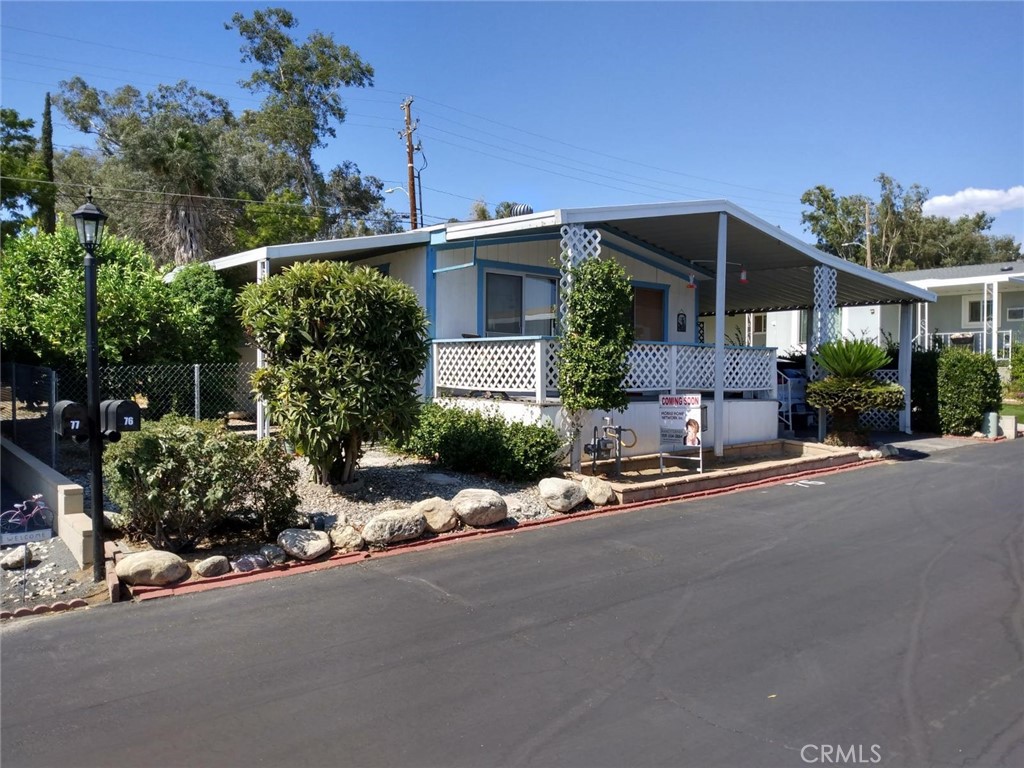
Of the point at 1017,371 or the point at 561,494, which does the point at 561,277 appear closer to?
the point at 561,494

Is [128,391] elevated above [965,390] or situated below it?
above

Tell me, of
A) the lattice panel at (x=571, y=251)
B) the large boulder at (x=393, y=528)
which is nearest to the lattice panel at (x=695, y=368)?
the lattice panel at (x=571, y=251)

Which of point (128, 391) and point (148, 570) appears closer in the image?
point (148, 570)

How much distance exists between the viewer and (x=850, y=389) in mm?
14125

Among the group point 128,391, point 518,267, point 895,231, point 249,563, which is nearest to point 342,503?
point 249,563

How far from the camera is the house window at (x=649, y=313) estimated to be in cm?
1584

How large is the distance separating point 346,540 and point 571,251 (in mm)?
5442

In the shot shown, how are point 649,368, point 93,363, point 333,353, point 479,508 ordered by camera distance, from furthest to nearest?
point 649,368
point 333,353
point 479,508
point 93,363

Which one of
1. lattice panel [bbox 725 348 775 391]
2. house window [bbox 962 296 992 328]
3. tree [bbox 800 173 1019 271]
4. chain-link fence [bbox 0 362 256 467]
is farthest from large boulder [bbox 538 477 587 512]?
tree [bbox 800 173 1019 271]

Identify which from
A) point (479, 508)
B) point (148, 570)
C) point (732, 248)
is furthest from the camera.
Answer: point (732, 248)

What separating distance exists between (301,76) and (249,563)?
33399mm

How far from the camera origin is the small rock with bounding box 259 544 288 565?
276 inches

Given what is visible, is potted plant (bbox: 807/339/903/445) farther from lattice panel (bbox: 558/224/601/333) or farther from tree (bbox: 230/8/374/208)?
tree (bbox: 230/8/374/208)

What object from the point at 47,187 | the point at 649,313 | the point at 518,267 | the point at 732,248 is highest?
the point at 47,187
